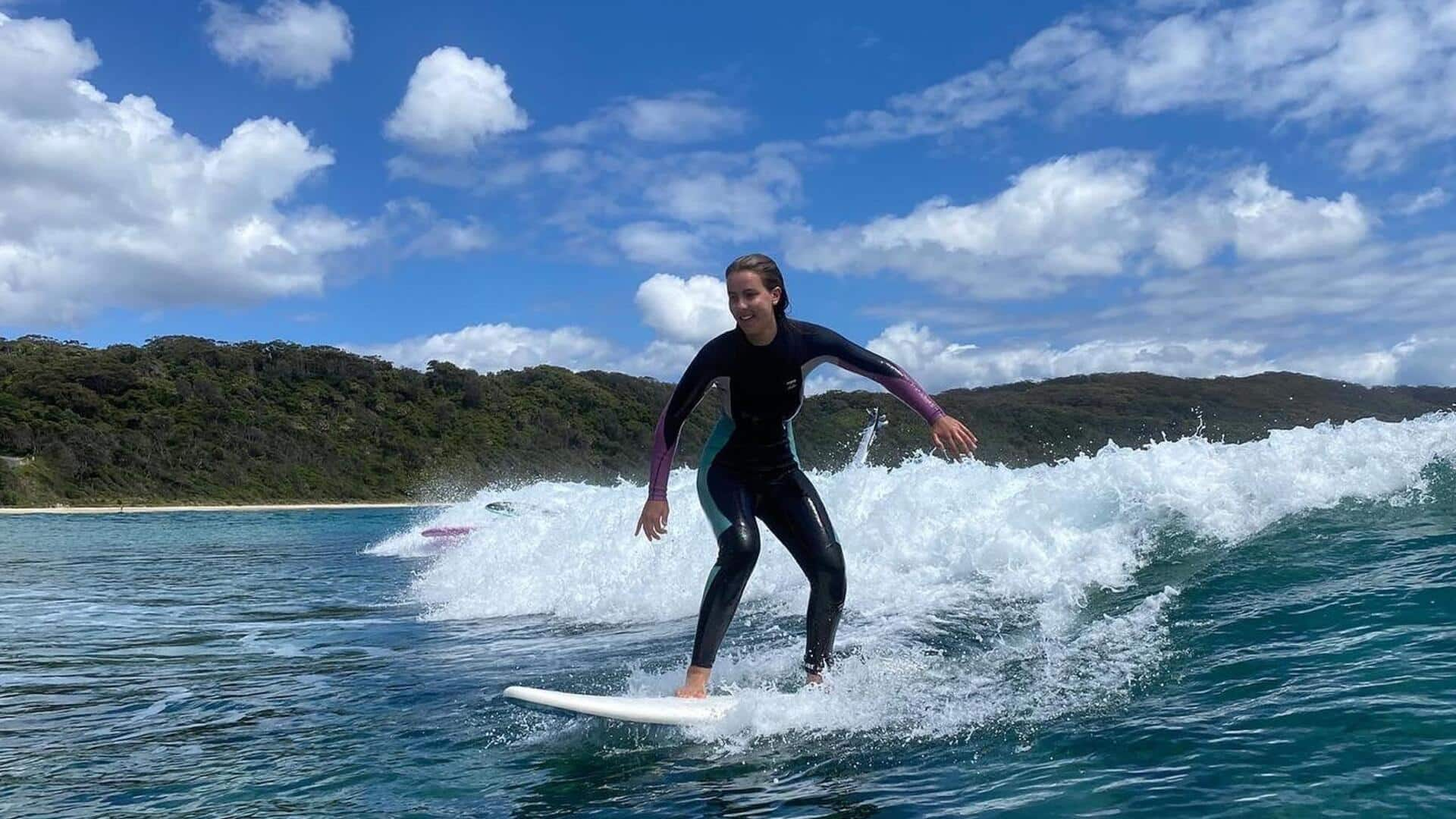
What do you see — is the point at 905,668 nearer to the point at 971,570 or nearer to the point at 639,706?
the point at 639,706

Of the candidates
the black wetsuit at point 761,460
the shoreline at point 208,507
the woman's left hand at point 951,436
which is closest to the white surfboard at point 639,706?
the black wetsuit at point 761,460

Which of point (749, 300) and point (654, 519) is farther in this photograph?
point (654, 519)

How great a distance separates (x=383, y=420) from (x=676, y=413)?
88288mm

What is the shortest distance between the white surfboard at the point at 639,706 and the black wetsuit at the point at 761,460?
355 millimetres

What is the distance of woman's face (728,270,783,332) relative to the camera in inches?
221

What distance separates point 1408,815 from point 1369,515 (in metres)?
6.59

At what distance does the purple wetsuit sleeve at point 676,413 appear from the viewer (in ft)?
19.0

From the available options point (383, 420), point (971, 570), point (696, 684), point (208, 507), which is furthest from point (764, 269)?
point (383, 420)

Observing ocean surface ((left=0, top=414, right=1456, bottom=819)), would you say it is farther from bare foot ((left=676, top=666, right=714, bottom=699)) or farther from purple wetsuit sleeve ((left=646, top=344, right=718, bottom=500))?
purple wetsuit sleeve ((left=646, top=344, right=718, bottom=500))

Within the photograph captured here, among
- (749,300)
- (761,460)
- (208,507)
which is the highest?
(208,507)

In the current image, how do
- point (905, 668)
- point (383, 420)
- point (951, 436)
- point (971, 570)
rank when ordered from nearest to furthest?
point (951, 436) < point (905, 668) < point (971, 570) < point (383, 420)

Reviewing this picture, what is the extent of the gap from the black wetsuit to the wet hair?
0.57 feet

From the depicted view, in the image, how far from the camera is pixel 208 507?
6756cm

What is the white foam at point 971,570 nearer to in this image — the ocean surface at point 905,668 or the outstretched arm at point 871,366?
the ocean surface at point 905,668
